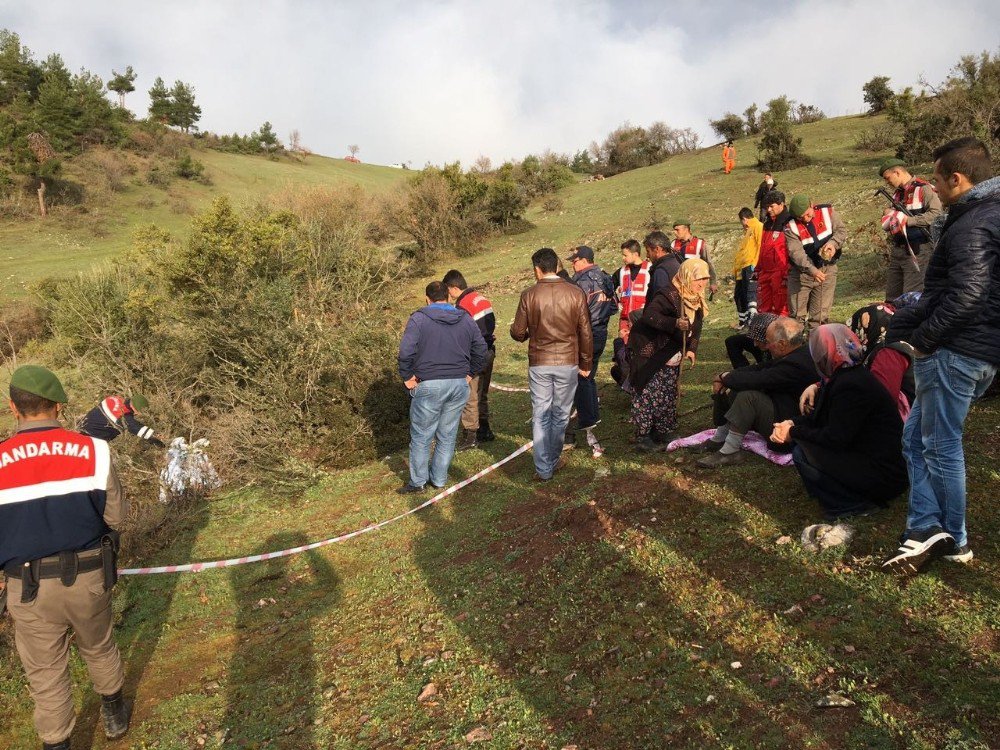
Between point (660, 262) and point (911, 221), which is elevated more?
point (911, 221)

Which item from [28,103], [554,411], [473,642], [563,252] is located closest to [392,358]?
[554,411]

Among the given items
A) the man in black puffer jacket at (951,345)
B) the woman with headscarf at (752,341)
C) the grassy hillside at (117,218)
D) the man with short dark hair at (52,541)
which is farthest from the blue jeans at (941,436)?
the grassy hillside at (117,218)

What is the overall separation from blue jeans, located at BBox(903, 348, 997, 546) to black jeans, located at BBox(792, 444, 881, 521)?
0.59 meters

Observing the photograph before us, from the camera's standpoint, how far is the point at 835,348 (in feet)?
13.1

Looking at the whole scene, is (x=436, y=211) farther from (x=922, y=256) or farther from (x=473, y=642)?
(x=473, y=642)

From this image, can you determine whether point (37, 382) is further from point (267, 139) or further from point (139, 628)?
point (267, 139)

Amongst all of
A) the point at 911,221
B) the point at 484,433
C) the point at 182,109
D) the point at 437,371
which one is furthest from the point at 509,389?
the point at 182,109

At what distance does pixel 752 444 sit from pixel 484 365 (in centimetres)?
288

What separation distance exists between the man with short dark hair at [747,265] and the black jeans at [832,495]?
595cm

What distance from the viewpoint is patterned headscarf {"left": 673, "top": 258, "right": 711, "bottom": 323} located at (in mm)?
5578

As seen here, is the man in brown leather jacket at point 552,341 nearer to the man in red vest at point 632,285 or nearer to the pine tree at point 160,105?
the man in red vest at point 632,285

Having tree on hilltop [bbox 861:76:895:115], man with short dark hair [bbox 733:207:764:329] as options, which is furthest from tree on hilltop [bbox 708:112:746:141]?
man with short dark hair [bbox 733:207:764:329]

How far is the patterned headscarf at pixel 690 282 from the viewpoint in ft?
18.3

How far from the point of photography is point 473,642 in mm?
3707
